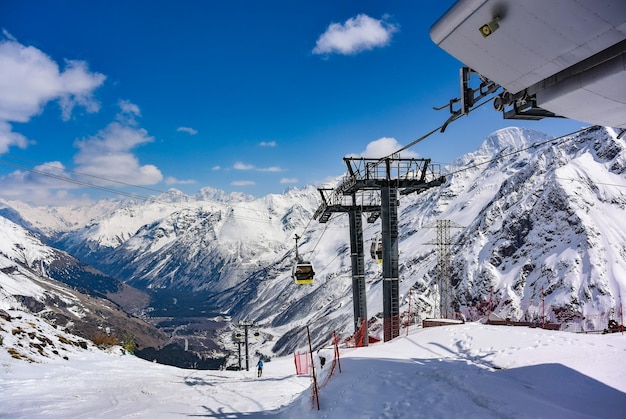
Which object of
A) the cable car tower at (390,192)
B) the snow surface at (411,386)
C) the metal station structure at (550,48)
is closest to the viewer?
the metal station structure at (550,48)

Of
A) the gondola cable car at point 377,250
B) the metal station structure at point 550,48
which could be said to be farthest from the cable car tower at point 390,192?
the metal station structure at point 550,48

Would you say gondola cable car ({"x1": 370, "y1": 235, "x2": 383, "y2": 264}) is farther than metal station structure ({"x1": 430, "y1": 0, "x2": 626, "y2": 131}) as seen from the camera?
Yes

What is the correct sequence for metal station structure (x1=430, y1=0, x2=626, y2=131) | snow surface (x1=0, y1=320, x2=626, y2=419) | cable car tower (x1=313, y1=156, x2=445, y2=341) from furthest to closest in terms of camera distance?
cable car tower (x1=313, y1=156, x2=445, y2=341), snow surface (x1=0, y1=320, x2=626, y2=419), metal station structure (x1=430, y1=0, x2=626, y2=131)

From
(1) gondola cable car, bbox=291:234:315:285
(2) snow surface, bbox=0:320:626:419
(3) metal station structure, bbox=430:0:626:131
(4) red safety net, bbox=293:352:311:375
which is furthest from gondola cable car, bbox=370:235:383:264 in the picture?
(3) metal station structure, bbox=430:0:626:131

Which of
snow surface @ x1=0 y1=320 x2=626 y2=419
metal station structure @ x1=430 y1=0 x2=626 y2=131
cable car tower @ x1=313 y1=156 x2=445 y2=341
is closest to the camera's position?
metal station structure @ x1=430 y1=0 x2=626 y2=131

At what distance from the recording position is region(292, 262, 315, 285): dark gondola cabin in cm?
2692

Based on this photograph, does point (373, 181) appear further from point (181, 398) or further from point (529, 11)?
point (529, 11)

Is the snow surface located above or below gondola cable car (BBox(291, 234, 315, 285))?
below

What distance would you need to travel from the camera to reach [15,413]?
1454cm

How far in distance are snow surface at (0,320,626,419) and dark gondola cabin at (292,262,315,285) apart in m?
6.01

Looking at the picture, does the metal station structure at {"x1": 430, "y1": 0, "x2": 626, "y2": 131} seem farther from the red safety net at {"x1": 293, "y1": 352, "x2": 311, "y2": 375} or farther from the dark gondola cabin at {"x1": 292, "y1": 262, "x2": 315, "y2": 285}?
the red safety net at {"x1": 293, "y1": 352, "x2": 311, "y2": 375}

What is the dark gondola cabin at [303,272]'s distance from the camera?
26922 millimetres

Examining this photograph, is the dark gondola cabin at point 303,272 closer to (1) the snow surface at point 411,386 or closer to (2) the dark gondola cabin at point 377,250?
(2) the dark gondola cabin at point 377,250

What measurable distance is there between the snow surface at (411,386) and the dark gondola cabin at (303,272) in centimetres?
601
